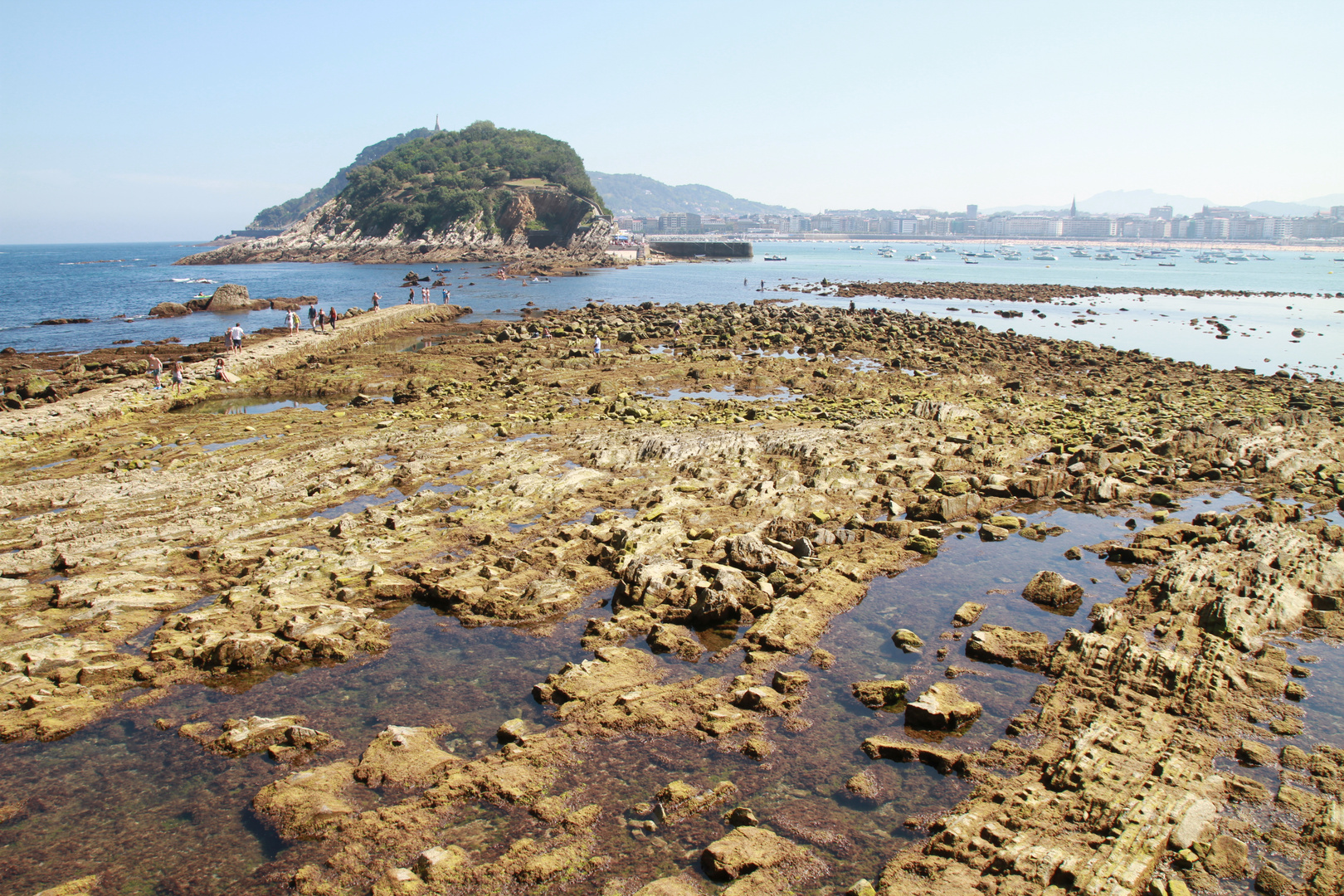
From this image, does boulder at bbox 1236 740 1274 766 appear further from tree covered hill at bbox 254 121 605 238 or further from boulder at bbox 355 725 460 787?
tree covered hill at bbox 254 121 605 238

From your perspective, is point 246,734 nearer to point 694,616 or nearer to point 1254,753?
point 694,616

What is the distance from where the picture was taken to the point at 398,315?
49000 millimetres

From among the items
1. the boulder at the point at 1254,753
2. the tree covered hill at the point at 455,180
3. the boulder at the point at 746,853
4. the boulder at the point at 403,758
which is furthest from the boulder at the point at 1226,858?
the tree covered hill at the point at 455,180

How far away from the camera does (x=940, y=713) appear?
9266 mm

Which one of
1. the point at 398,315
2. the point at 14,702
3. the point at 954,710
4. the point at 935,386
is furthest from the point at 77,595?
the point at 398,315

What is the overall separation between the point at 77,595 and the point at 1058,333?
5313cm

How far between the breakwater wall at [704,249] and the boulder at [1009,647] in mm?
164588

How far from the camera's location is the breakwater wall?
17112cm

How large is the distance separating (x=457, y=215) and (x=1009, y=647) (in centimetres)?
16246

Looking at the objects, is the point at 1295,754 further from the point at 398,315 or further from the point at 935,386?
the point at 398,315

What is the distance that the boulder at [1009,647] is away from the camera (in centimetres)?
1079

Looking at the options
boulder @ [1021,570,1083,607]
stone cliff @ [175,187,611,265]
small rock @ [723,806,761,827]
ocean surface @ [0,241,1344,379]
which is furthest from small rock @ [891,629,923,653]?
stone cliff @ [175,187,611,265]

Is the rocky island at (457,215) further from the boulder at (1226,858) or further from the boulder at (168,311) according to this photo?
the boulder at (1226,858)

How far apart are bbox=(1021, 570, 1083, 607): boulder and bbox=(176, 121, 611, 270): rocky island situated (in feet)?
405
